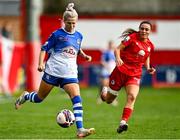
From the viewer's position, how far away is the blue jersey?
47.8ft

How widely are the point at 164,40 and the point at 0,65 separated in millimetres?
16066

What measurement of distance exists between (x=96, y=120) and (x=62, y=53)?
4498mm

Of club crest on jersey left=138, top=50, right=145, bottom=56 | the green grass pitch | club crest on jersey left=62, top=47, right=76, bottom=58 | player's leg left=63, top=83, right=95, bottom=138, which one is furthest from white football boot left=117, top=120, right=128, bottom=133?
club crest on jersey left=138, top=50, right=145, bottom=56

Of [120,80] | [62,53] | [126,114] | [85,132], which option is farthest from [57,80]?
[120,80]

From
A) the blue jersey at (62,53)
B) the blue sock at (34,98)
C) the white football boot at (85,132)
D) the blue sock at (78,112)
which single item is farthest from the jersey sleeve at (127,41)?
the white football boot at (85,132)

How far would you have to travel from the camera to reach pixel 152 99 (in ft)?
95.5

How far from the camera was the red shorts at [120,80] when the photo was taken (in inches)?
631

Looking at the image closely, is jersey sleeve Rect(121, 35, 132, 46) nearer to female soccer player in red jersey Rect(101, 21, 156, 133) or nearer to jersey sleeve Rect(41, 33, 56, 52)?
female soccer player in red jersey Rect(101, 21, 156, 133)

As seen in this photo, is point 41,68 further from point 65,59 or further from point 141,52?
point 141,52

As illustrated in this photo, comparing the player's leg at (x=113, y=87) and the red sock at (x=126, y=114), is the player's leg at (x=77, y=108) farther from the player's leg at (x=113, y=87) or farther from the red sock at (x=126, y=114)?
the player's leg at (x=113, y=87)

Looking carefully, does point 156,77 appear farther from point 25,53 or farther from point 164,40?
point 25,53

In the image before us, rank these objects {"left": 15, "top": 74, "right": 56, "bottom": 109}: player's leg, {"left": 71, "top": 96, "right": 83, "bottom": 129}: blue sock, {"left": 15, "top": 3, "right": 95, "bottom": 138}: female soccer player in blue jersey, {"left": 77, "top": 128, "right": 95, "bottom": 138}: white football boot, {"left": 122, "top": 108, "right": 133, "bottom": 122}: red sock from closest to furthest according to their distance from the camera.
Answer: {"left": 77, "top": 128, "right": 95, "bottom": 138}: white football boot < {"left": 71, "top": 96, "right": 83, "bottom": 129}: blue sock < {"left": 15, "top": 3, "right": 95, "bottom": 138}: female soccer player in blue jersey < {"left": 15, "top": 74, "right": 56, "bottom": 109}: player's leg < {"left": 122, "top": 108, "right": 133, "bottom": 122}: red sock

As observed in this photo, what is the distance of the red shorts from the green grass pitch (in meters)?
0.89

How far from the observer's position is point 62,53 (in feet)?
47.9
